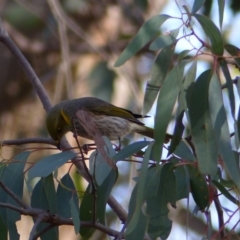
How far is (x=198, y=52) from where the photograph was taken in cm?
232

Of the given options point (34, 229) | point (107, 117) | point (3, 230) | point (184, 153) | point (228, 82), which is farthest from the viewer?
point (107, 117)

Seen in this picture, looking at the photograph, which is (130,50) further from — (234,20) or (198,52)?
(234,20)

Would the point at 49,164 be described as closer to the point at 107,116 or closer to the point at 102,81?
the point at 107,116

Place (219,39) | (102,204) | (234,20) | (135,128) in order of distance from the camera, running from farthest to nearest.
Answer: (234,20), (135,128), (102,204), (219,39)

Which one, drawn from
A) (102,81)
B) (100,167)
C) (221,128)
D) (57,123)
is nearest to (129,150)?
(100,167)

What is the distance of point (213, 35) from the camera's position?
237cm

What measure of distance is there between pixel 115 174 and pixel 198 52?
1.80 feet

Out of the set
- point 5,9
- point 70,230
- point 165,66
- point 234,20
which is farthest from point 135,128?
point 5,9

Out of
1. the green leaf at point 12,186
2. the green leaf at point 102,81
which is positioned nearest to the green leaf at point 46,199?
the green leaf at point 12,186

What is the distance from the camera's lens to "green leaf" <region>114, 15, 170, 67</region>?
2529 mm

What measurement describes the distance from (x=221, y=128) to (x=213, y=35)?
0.33 m

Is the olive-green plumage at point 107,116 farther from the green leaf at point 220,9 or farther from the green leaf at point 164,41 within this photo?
the green leaf at point 220,9

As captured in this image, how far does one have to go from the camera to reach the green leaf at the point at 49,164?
7.90 ft

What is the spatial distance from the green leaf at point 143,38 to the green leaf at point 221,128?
33 centimetres
